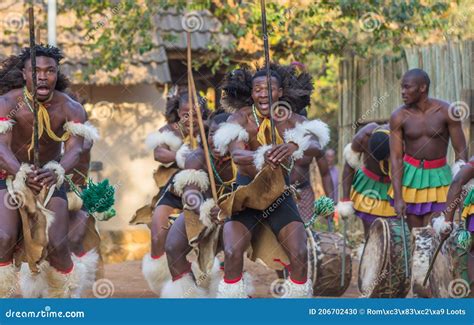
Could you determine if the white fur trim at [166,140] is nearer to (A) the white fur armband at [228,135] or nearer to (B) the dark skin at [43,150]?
(B) the dark skin at [43,150]

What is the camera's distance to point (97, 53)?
15.0 metres

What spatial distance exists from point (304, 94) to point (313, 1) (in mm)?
4615

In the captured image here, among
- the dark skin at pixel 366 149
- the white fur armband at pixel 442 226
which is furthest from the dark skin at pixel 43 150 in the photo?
the dark skin at pixel 366 149

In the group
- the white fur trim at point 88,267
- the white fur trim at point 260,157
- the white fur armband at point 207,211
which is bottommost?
the white fur trim at point 88,267

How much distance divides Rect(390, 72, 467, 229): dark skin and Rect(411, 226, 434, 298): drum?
0.52m

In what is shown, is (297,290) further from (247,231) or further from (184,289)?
(184,289)

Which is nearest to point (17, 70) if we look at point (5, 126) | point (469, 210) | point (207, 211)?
point (5, 126)

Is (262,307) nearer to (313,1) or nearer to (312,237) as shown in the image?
(312,237)

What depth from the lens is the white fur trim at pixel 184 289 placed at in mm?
9664

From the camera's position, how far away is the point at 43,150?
8648mm

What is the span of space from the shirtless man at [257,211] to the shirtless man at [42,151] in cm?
105

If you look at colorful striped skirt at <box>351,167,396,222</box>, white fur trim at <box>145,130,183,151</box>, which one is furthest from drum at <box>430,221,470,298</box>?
white fur trim at <box>145,130,183,151</box>

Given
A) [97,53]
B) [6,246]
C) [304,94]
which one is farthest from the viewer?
[97,53]

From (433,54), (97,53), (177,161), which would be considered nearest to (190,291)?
(177,161)
